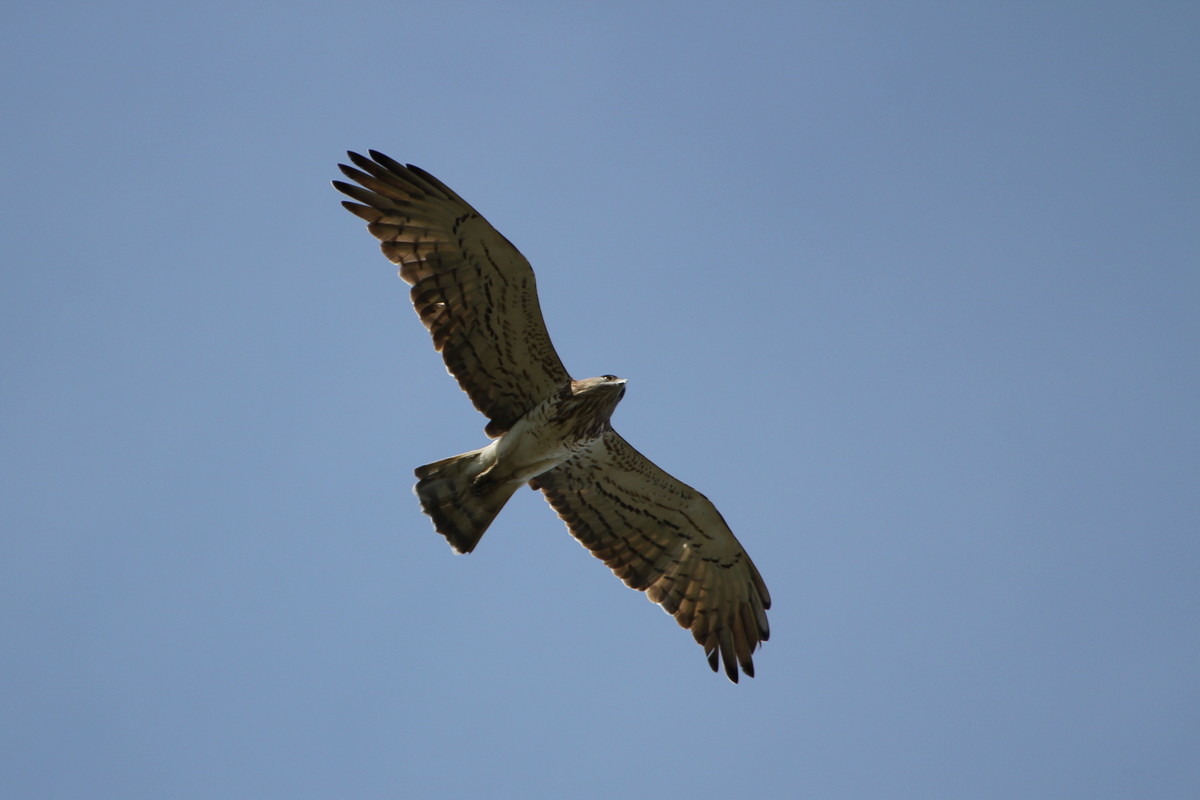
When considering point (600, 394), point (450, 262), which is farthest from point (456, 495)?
point (450, 262)

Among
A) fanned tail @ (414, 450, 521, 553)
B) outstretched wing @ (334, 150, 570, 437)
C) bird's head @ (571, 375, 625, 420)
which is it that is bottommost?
fanned tail @ (414, 450, 521, 553)

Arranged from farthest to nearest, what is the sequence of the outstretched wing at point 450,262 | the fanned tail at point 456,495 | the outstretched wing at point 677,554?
1. the outstretched wing at point 677,554
2. the fanned tail at point 456,495
3. the outstretched wing at point 450,262

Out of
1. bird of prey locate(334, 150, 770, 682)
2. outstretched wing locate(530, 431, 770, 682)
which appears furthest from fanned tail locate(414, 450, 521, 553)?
outstretched wing locate(530, 431, 770, 682)

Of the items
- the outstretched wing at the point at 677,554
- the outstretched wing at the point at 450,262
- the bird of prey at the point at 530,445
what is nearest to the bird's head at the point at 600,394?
the bird of prey at the point at 530,445

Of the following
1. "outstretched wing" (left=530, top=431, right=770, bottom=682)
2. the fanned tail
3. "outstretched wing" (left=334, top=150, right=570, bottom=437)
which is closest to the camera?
"outstretched wing" (left=334, top=150, right=570, bottom=437)

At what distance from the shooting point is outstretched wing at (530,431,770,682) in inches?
425

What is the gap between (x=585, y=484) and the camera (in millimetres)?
10797

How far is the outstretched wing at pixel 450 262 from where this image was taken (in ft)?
31.6

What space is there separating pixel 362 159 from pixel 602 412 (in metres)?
3.09

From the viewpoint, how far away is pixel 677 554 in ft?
36.1

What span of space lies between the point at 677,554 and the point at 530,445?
2100 mm

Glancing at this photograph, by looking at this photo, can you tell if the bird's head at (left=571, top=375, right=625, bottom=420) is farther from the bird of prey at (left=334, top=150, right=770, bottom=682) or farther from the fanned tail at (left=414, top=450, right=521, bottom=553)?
the fanned tail at (left=414, top=450, right=521, bottom=553)

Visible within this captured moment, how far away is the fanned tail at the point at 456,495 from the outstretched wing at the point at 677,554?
3.16ft

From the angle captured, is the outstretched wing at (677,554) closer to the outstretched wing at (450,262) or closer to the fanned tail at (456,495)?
the fanned tail at (456,495)
